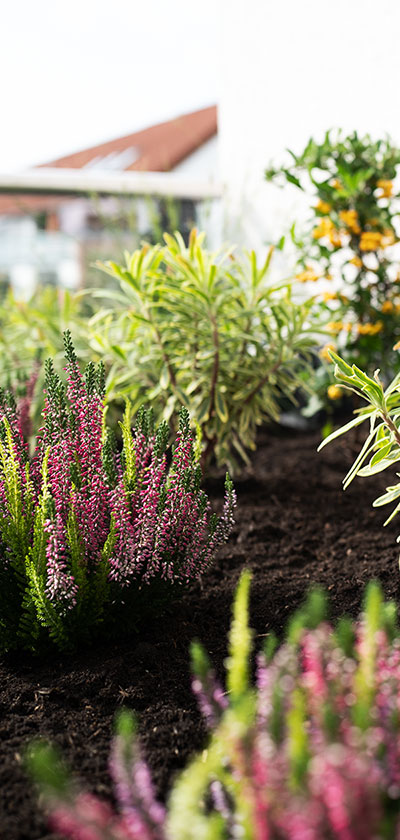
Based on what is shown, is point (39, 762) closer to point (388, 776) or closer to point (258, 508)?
point (388, 776)

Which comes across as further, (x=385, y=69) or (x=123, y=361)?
(x=385, y=69)

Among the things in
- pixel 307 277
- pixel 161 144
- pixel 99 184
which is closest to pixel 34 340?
pixel 307 277

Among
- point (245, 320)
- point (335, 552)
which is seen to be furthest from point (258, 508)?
point (245, 320)

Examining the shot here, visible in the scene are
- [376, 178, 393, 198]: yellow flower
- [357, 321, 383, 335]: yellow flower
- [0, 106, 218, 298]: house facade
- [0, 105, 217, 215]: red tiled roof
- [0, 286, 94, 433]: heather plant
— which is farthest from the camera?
[0, 105, 217, 215]: red tiled roof

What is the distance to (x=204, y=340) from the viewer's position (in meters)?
2.30

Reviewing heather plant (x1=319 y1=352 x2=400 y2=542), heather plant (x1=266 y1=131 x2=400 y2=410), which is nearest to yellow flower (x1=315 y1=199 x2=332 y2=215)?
heather plant (x1=266 y1=131 x2=400 y2=410)

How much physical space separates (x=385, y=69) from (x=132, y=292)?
1.58 meters

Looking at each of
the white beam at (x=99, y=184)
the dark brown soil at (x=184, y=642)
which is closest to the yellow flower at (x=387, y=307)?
the dark brown soil at (x=184, y=642)

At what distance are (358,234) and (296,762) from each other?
211cm

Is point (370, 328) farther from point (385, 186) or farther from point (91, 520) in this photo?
point (91, 520)

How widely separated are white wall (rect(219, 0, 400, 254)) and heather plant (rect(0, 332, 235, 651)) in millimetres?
2011

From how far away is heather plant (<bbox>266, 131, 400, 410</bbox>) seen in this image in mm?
2377

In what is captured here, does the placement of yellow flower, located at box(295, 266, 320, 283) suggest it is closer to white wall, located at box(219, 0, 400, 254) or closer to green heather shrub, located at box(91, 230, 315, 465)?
green heather shrub, located at box(91, 230, 315, 465)

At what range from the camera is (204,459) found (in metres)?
2.34
